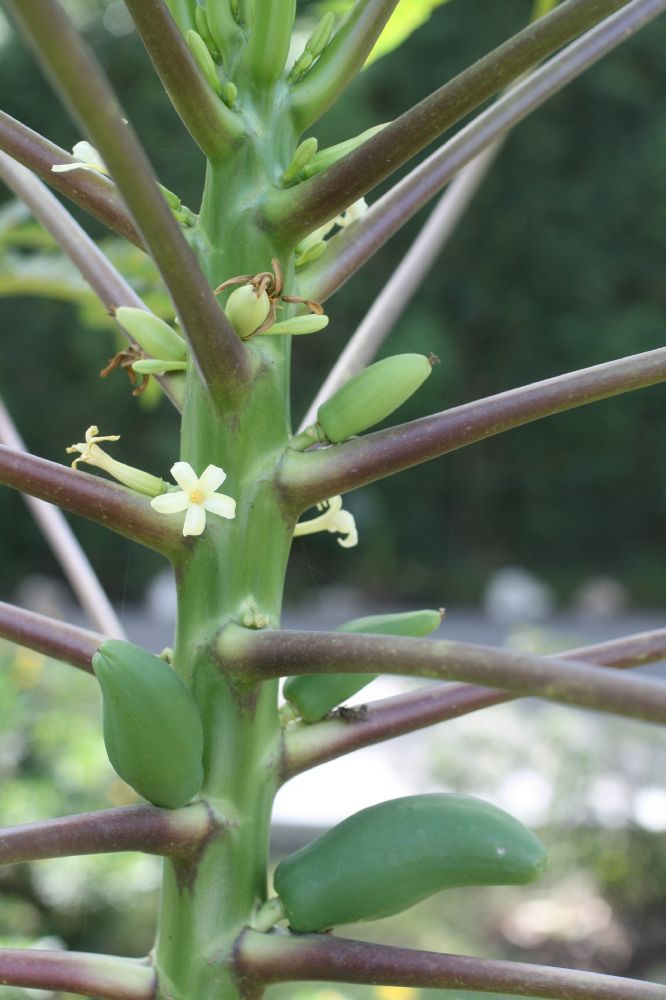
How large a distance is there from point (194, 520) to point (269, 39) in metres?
0.23

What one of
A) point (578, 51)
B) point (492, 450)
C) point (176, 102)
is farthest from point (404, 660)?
point (492, 450)

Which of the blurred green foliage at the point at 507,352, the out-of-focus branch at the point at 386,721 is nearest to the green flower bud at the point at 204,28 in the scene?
the out-of-focus branch at the point at 386,721

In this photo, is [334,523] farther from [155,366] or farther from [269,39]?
[269,39]

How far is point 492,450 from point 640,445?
1.16 metres

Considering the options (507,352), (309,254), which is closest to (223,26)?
(309,254)

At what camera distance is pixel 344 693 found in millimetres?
484

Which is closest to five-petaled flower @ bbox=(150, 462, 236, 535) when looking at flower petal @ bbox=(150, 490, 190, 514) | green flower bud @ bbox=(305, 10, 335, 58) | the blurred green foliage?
flower petal @ bbox=(150, 490, 190, 514)

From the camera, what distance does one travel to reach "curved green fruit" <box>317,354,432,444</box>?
1.52 ft

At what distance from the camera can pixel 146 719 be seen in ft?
1.33

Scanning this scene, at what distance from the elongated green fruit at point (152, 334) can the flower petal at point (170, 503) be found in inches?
3.6

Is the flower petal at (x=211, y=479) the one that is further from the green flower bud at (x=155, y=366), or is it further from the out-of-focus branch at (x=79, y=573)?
the out-of-focus branch at (x=79, y=573)

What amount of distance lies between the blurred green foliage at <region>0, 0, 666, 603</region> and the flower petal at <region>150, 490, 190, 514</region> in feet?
22.3

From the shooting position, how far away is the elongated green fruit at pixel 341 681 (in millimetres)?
479

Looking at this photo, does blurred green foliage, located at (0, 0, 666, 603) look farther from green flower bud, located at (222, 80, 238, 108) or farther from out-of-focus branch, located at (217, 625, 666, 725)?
out-of-focus branch, located at (217, 625, 666, 725)
